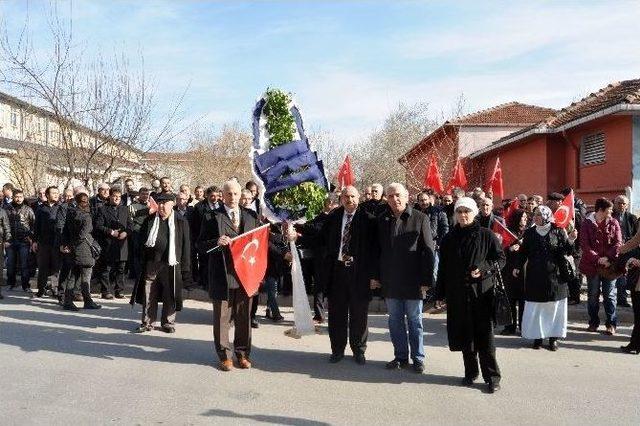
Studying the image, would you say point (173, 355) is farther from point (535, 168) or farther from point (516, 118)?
point (516, 118)

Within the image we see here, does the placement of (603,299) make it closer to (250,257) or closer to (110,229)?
(250,257)

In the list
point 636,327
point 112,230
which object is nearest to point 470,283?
point 636,327

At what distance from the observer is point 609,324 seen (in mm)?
8789

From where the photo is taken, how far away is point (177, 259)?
8.71 m

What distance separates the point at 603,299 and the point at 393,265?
403 centimetres

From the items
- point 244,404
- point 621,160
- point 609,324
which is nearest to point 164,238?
point 244,404

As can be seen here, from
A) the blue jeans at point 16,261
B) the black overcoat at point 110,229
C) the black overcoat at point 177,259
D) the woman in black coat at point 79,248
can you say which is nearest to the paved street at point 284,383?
the black overcoat at point 177,259

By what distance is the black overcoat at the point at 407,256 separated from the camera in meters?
6.73

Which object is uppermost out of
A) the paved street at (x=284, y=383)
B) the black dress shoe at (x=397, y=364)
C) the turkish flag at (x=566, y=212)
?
the turkish flag at (x=566, y=212)

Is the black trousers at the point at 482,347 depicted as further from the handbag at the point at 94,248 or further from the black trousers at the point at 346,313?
the handbag at the point at 94,248

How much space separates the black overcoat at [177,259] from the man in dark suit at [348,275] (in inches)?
90.5

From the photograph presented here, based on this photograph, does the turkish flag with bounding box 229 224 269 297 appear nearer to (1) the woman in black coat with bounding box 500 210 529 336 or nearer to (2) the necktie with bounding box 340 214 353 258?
(2) the necktie with bounding box 340 214 353 258

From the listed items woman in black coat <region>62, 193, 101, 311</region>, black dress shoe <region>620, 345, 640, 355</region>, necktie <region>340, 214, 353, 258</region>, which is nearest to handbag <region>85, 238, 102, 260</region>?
woman in black coat <region>62, 193, 101, 311</region>

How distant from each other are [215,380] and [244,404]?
882mm
